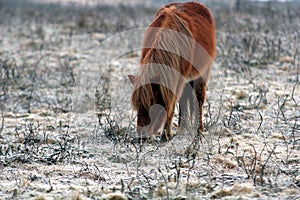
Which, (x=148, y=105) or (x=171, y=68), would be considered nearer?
(x=148, y=105)

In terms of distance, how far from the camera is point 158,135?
4.76 m

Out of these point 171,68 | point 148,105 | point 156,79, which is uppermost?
point 171,68

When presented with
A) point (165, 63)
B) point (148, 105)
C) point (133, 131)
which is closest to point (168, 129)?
point (133, 131)

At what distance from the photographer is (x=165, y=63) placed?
4.20m

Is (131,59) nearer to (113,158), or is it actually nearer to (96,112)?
(96,112)

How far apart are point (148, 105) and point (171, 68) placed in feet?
1.41

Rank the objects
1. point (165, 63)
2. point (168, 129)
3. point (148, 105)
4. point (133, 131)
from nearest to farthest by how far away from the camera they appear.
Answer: point (148, 105) → point (165, 63) → point (168, 129) → point (133, 131)

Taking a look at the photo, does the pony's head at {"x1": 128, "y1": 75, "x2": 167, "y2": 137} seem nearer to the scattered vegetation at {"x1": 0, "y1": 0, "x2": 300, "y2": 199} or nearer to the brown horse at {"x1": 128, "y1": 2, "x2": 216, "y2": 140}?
the brown horse at {"x1": 128, "y1": 2, "x2": 216, "y2": 140}

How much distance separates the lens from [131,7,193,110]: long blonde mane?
4078mm

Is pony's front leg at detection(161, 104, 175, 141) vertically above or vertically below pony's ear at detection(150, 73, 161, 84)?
below

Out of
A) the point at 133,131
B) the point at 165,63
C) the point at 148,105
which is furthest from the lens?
the point at 133,131

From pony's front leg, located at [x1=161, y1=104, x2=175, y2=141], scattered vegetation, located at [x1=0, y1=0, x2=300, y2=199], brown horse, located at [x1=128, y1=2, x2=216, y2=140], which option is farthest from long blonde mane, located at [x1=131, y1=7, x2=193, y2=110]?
scattered vegetation, located at [x1=0, y1=0, x2=300, y2=199]

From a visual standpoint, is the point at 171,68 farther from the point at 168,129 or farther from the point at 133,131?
the point at 133,131

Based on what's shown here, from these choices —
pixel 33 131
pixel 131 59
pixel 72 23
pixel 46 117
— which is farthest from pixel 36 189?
pixel 72 23
